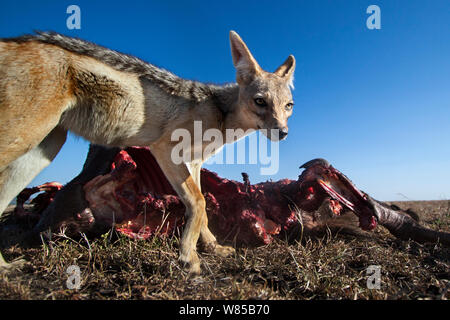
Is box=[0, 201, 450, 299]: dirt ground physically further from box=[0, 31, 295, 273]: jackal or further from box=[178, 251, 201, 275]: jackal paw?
box=[0, 31, 295, 273]: jackal

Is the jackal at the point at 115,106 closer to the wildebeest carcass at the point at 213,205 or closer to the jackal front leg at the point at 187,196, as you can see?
the jackal front leg at the point at 187,196

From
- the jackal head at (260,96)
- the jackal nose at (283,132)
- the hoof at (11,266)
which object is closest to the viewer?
the hoof at (11,266)

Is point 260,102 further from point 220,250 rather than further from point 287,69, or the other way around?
point 220,250

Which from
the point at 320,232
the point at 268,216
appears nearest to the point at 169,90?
the point at 268,216

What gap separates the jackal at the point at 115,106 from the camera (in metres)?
2.97

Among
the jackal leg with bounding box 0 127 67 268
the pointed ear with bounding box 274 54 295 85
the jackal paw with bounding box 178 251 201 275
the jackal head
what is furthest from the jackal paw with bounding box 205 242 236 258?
the pointed ear with bounding box 274 54 295 85

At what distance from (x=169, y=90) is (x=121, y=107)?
2.76ft

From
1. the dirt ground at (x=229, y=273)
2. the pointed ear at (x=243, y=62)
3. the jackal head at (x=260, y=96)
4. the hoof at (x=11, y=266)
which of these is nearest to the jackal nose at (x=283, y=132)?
the jackal head at (x=260, y=96)

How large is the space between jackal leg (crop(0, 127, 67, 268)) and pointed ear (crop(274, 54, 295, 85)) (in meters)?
3.95

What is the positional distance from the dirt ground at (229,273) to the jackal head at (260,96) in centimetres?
176

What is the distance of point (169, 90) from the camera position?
4121 millimetres

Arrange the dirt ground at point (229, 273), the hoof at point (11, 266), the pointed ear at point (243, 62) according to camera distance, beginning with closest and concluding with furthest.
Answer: the dirt ground at point (229, 273) < the hoof at point (11, 266) < the pointed ear at point (243, 62)

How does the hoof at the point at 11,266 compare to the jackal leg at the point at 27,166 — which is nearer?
the hoof at the point at 11,266
